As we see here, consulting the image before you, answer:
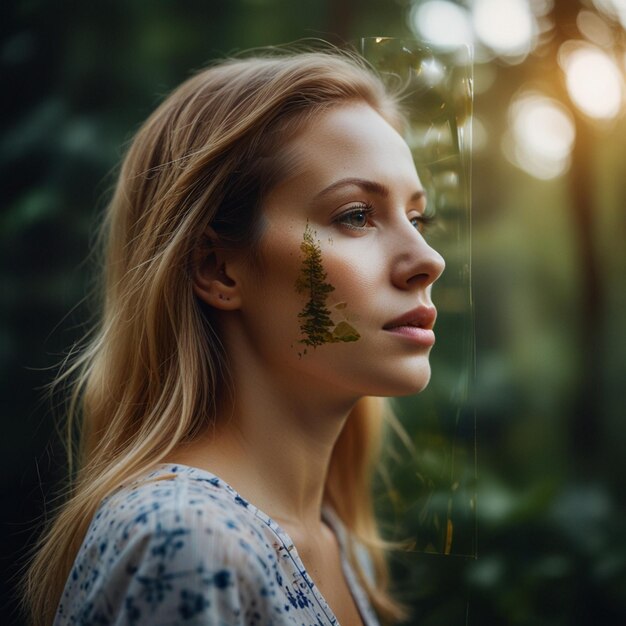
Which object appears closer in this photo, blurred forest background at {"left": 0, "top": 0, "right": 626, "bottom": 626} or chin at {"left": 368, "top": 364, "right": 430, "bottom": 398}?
chin at {"left": 368, "top": 364, "right": 430, "bottom": 398}

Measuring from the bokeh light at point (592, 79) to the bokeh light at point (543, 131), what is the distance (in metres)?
0.05

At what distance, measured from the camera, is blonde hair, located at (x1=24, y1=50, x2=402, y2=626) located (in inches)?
38.6

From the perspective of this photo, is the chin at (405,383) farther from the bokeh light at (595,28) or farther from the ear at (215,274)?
the bokeh light at (595,28)

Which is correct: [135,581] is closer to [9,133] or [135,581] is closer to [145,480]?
[145,480]

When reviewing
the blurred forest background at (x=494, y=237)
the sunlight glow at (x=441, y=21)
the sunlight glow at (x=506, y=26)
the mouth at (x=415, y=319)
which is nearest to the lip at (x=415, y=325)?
the mouth at (x=415, y=319)

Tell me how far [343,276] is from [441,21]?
0.73 metres

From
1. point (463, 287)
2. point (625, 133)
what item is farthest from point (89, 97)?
point (625, 133)

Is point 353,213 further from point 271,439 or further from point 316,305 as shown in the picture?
point 271,439

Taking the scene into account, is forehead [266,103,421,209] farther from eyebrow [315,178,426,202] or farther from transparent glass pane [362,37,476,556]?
transparent glass pane [362,37,476,556]

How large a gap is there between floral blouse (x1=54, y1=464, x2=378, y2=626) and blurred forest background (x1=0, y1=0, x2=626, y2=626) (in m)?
0.59

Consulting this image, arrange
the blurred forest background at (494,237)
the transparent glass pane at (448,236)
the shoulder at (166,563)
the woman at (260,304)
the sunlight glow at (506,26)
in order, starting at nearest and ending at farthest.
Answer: the shoulder at (166,563), the woman at (260,304), the transparent glass pane at (448,236), the blurred forest background at (494,237), the sunlight glow at (506,26)

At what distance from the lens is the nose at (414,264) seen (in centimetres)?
94

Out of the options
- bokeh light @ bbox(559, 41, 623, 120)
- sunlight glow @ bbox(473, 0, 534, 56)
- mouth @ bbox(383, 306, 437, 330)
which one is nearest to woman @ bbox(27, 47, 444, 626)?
mouth @ bbox(383, 306, 437, 330)

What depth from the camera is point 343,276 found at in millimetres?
937
